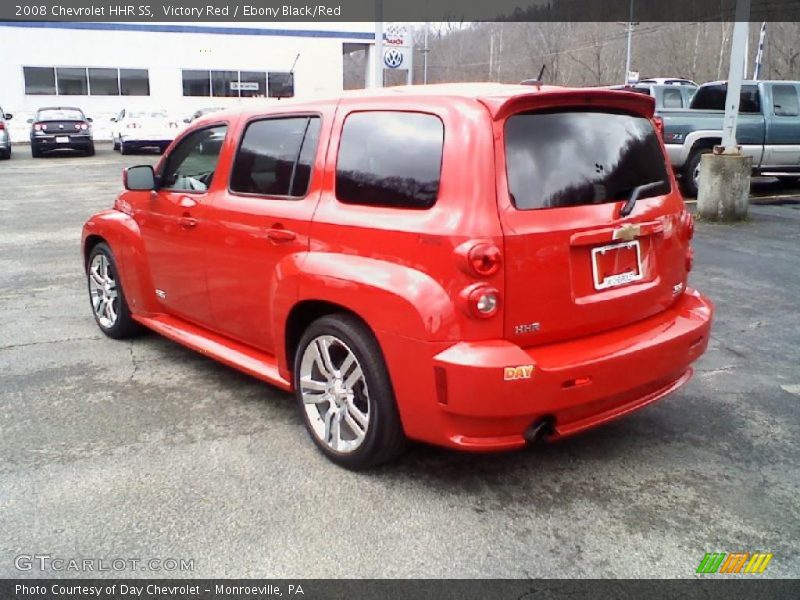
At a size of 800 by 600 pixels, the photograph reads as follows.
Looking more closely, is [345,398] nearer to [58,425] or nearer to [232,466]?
[232,466]

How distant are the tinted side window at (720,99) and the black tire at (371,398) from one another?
11.7 metres

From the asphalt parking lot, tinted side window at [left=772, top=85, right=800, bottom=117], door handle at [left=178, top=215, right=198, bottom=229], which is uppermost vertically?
tinted side window at [left=772, top=85, right=800, bottom=117]

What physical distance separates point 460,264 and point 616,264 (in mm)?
838

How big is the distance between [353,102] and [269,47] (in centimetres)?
3707

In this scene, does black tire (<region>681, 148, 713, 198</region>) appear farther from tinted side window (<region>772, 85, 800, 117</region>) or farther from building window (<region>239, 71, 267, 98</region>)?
building window (<region>239, 71, 267, 98</region>)

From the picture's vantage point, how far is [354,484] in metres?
3.45

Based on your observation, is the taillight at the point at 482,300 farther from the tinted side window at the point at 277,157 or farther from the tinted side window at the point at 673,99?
the tinted side window at the point at 673,99

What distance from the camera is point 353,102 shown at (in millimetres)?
3656

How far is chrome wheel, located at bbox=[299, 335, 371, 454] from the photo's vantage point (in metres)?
3.49

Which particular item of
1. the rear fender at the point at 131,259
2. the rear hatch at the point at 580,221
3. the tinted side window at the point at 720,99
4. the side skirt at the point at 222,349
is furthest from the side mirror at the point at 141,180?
the tinted side window at the point at 720,99

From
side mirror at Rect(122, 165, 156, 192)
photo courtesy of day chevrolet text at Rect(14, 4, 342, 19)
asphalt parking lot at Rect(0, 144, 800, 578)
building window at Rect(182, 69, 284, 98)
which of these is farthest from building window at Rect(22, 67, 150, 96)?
side mirror at Rect(122, 165, 156, 192)

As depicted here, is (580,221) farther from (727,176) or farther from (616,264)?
(727,176)

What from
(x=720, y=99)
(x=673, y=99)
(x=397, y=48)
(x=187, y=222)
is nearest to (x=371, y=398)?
(x=187, y=222)

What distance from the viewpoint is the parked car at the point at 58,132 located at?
24297mm
